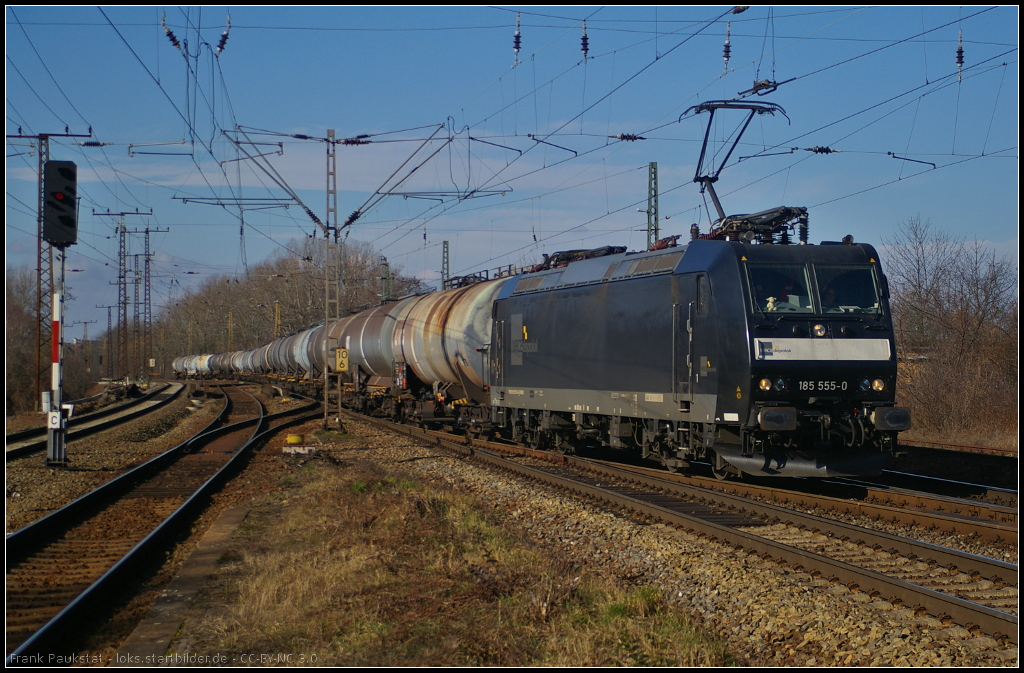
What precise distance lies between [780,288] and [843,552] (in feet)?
13.6

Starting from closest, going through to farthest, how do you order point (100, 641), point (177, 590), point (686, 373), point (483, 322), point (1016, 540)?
point (100, 641)
point (177, 590)
point (1016, 540)
point (686, 373)
point (483, 322)

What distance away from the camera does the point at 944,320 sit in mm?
26953

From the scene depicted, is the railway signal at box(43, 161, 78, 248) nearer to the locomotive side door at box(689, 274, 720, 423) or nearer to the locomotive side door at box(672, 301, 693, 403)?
the locomotive side door at box(672, 301, 693, 403)

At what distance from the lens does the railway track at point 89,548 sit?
22.4 ft

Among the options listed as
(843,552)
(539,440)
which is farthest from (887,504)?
(539,440)

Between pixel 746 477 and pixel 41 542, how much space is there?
10.3 m

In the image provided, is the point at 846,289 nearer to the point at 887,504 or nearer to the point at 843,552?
the point at 887,504

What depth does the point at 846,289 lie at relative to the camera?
11.8 meters

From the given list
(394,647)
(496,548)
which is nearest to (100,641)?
(394,647)

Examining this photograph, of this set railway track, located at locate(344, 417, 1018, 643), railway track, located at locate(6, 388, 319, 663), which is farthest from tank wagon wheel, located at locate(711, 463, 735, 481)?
railway track, located at locate(6, 388, 319, 663)

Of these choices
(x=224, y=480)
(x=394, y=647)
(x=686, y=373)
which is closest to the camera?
(x=394, y=647)

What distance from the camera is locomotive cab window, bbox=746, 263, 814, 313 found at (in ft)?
37.6

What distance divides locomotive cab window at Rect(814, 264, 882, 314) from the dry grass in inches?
217

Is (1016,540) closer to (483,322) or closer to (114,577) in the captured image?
(114,577)
